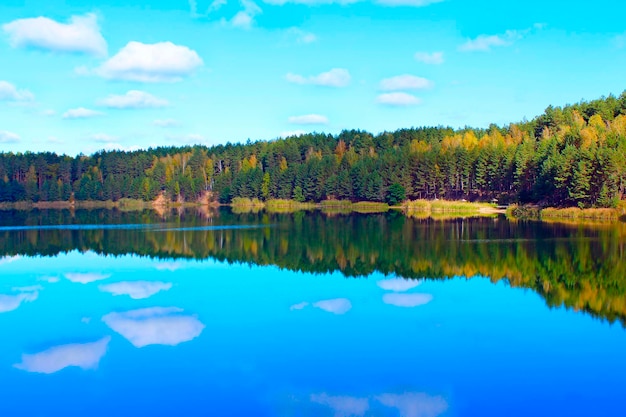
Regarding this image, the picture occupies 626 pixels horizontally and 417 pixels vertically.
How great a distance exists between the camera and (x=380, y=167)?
91.8m

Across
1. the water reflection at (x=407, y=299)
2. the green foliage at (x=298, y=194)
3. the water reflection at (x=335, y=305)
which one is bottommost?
the water reflection at (x=335, y=305)

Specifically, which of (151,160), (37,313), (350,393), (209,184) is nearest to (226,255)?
(37,313)

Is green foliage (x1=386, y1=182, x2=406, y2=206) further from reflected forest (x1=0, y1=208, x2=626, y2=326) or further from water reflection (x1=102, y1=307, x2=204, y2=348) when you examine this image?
water reflection (x1=102, y1=307, x2=204, y2=348)

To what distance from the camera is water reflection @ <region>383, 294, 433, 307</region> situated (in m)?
19.3

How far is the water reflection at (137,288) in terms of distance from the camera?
21.3 m

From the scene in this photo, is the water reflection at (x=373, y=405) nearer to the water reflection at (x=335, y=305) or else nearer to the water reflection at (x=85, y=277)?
the water reflection at (x=335, y=305)

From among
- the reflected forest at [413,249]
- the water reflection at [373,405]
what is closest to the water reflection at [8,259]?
the reflected forest at [413,249]

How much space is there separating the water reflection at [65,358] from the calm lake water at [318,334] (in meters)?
0.07

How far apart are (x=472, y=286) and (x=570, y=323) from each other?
5.71 meters

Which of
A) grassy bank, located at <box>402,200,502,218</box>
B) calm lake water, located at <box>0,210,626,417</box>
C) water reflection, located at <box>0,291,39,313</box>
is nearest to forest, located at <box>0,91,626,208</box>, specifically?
grassy bank, located at <box>402,200,502,218</box>

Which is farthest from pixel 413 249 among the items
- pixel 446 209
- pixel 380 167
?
pixel 380 167

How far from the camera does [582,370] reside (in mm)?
12812

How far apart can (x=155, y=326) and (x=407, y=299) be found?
8.20m

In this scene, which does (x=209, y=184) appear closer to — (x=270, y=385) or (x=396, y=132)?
(x=396, y=132)
